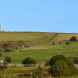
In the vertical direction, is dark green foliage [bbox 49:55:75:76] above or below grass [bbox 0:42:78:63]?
below

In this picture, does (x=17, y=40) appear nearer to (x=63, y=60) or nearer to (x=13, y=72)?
(x=63, y=60)

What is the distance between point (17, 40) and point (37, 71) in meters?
79.4

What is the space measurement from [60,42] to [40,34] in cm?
1440

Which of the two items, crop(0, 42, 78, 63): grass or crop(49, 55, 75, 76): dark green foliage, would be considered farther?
crop(0, 42, 78, 63): grass

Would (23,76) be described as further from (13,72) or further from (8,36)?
(8,36)

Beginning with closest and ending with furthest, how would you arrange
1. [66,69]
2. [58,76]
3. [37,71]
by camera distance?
1. [37,71]
2. [58,76]
3. [66,69]

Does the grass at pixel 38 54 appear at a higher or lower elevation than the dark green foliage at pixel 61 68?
higher

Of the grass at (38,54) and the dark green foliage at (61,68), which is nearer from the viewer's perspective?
the dark green foliage at (61,68)

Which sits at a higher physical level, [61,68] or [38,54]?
[38,54]

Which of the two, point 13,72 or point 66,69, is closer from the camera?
point 13,72

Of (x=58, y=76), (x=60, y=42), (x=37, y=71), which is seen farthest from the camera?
(x=60, y=42)

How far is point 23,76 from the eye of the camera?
32.0 metres

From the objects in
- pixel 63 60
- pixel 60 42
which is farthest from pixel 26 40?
pixel 63 60

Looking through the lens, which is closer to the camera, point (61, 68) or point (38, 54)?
point (61, 68)
